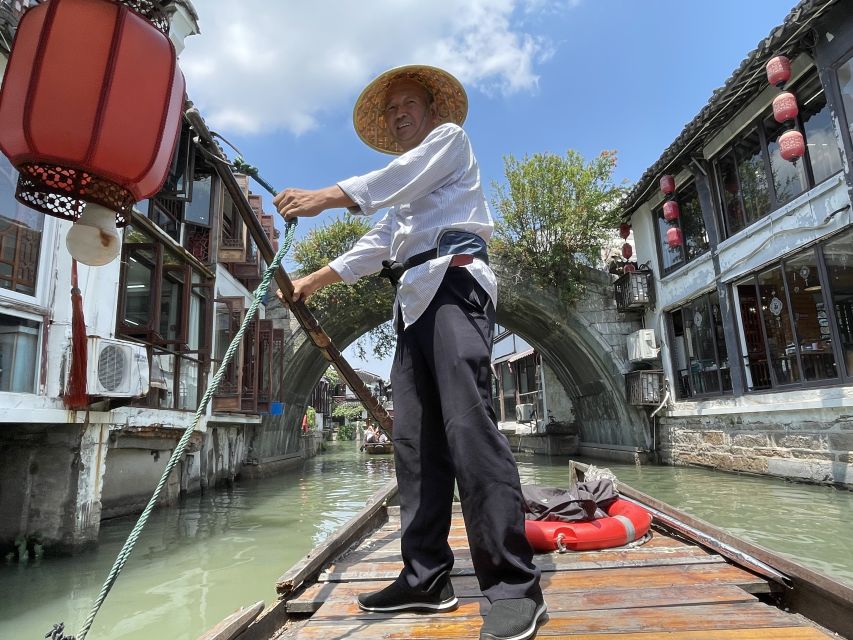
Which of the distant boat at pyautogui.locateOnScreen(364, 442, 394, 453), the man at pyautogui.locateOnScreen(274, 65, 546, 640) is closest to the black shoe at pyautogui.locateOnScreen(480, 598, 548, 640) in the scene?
the man at pyautogui.locateOnScreen(274, 65, 546, 640)

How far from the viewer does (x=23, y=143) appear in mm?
1755

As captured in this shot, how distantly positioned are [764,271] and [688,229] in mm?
2373

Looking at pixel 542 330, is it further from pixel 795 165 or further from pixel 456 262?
pixel 456 262

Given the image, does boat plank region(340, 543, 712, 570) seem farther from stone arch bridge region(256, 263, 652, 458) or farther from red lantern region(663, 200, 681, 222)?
stone arch bridge region(256, 263, 652, 458)

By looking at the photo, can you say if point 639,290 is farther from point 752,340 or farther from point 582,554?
point 582,554

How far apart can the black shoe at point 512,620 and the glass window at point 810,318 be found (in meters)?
6.75

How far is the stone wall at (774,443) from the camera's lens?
6.10m

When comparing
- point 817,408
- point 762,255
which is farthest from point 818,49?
point 817,408

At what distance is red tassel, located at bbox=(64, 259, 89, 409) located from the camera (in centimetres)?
438

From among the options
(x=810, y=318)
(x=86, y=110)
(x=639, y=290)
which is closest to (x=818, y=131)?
(x=810, y=318)

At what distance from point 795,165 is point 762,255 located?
119 cm

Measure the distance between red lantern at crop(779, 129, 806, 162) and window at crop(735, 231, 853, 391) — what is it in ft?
3.52

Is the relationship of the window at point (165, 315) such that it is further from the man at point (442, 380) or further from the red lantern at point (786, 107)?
the red lantern at point (786, 107)

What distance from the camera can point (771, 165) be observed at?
727 centimetres
